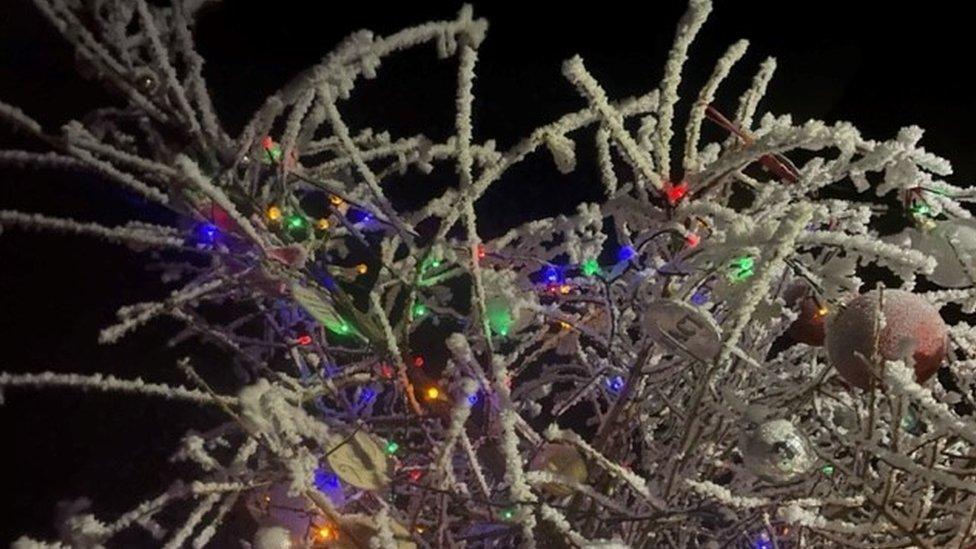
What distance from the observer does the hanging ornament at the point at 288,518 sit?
320 centimetres

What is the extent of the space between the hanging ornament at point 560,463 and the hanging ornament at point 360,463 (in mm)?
518

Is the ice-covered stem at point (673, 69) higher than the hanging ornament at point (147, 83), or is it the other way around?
the hanging ornament at point (147, 83)

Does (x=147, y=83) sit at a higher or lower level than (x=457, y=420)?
higher

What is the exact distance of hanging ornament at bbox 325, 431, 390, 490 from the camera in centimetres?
277

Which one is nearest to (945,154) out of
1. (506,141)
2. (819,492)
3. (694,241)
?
(506,141)

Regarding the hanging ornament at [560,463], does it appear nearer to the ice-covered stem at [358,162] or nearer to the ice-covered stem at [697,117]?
the ice-covered stem at [358,162]

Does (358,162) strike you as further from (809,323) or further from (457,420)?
(809,323)

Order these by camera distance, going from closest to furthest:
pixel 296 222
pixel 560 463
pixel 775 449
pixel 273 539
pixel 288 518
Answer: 1. pixel 775 449
2. pixel 296 222
3. pixel 560 463
4. pixel 273 539
5. pixel 288 518

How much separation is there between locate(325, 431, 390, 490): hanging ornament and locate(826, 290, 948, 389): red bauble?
137cm

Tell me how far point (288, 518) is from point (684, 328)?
168 centimetres

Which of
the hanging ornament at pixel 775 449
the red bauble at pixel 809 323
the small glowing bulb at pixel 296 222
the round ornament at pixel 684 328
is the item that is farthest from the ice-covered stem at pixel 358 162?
the red bauble at pixel 809 323

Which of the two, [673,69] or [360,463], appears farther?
[360,463]

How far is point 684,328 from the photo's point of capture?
2.46 metres

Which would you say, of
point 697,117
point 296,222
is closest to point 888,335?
point 697,117
